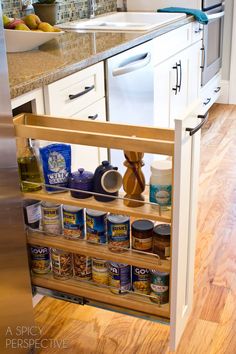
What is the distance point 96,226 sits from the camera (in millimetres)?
1399

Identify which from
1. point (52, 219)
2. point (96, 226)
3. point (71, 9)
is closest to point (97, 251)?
point (96, 226)

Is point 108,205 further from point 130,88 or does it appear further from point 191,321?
point 130,88

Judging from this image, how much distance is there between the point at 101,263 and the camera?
142 cm

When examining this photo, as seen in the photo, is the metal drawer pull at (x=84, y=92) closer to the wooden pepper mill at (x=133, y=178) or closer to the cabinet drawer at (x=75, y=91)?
the cabinet drawer at (x=75, y=91)

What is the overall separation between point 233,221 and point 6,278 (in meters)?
1.34

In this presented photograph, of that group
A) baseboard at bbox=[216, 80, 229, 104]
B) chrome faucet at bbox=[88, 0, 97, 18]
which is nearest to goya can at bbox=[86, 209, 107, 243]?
chrome faucet at bbox=[88, 0, 97, 18]

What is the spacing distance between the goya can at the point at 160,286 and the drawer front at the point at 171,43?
1481mm

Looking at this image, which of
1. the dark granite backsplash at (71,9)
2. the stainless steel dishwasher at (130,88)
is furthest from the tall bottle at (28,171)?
the dark granite backsplash at (71,9)

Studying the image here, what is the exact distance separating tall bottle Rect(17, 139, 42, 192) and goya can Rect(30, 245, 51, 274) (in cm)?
19

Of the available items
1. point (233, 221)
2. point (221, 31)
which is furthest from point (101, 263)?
point (221, 31)

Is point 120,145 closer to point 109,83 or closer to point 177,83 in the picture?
point 109,83

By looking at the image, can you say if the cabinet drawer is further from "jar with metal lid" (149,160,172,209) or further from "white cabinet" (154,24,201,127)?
"white cabinet" (154,24,201,127)

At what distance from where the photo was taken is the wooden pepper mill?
1.35 m

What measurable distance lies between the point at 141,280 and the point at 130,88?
3.79 feet
